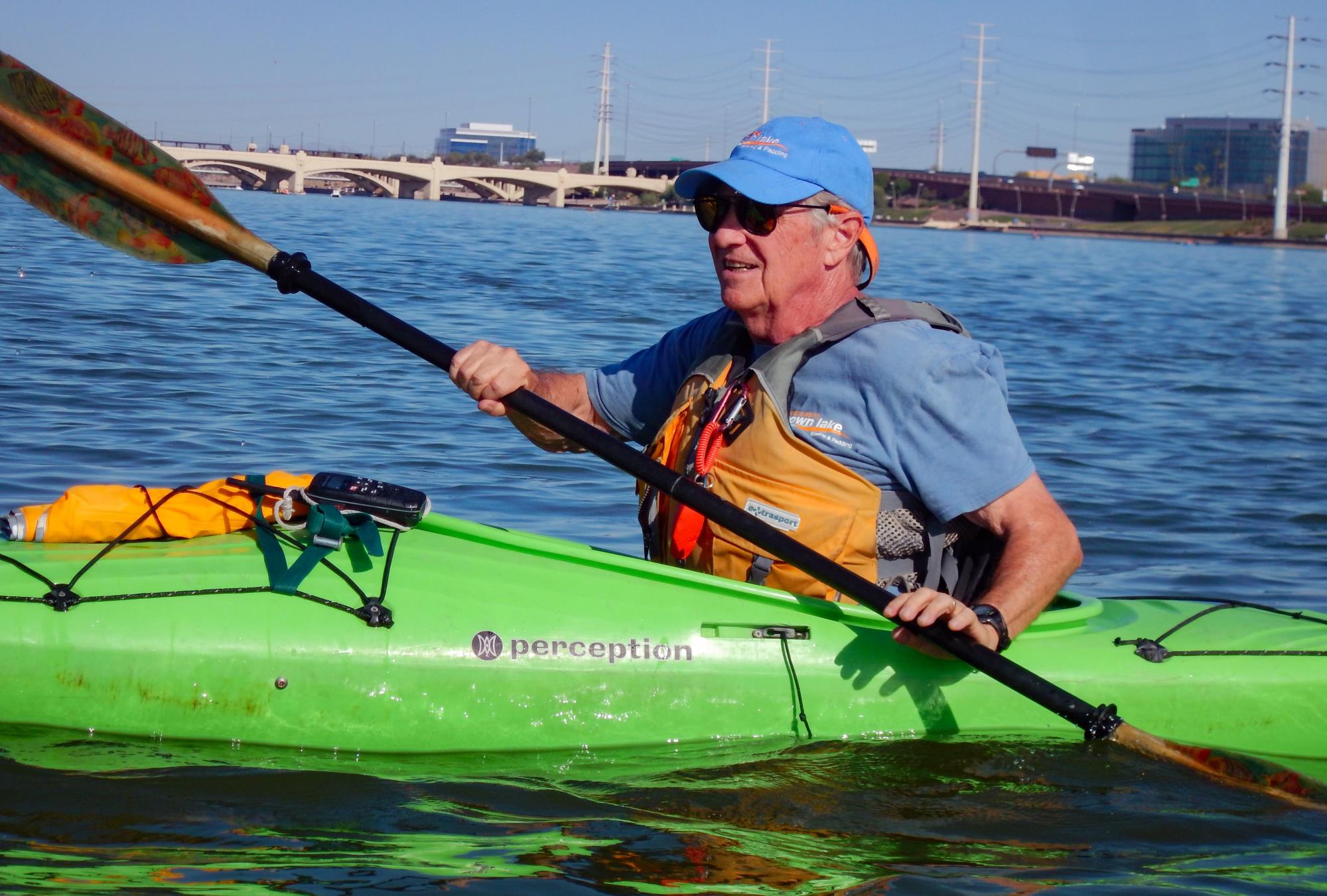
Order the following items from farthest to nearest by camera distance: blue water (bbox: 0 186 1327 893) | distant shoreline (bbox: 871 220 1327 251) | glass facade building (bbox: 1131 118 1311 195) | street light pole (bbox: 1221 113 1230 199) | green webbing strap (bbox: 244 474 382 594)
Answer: glass facade building (bbox: 1131 118 1311 195)
street light pole (bbox: 1221 113 1230 199)
distant shoreline (bbox: 871 220 1327 251)
green webbing strap (bbox: 244 474 382 594)
blue water (bbox: 0 186 1327 893)

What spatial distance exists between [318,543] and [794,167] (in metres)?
1.37

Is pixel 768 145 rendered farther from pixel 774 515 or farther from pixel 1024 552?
pixel 1024 552

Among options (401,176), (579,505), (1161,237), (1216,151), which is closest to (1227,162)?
(1216,151)

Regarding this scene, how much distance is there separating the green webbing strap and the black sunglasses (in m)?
1.06

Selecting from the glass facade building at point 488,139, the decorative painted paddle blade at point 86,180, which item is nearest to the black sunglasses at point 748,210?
the decorative painted paddle blade at point 86,180

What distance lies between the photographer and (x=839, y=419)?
3084 millimetres

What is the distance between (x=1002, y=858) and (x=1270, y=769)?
880 mm

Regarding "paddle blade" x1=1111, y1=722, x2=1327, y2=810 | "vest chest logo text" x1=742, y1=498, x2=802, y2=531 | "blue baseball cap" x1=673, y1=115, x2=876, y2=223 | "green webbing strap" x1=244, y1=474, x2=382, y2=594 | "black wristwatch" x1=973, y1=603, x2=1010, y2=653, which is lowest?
"paddle blade" x1=1111, y1=722, x2=1327, y2=810

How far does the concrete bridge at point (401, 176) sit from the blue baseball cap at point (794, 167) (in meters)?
41.8

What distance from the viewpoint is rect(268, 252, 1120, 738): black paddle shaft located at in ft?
9.78

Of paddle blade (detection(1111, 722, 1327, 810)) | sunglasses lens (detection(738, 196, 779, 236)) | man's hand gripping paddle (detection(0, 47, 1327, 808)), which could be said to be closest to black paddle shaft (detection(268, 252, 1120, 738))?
man's hand gripping paddle (detection(0, 47, 1327, 808))

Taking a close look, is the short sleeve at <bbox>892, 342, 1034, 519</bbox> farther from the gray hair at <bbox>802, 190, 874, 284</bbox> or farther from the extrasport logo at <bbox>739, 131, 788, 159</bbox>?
the extrasport logo at <bbox>739, 131, 788, 159</bbox>

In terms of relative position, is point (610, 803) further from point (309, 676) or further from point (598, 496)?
point (598, 496)

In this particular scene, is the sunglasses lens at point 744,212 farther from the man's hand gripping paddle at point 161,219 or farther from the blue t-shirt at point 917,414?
the man's hand gripping paddle at point 161,219
